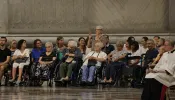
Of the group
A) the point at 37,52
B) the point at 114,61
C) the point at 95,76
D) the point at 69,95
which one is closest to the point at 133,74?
the point at 114,61

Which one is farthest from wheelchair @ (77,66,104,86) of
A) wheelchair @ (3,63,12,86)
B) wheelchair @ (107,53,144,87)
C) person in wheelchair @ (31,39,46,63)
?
wheelchair @ (3,63,12,86)

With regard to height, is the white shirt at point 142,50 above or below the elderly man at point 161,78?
above

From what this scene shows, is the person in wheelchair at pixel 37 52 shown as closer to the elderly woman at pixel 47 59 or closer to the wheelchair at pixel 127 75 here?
the elderly woman at pixel 47 59

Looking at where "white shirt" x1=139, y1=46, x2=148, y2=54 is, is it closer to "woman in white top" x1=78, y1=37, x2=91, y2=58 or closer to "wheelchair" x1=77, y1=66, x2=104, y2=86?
"wheelchair" x1=77, y1=66, x2=104, y2=86

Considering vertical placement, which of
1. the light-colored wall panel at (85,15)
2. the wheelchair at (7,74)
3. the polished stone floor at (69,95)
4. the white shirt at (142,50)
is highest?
the light-colored wall panel at (85,15)

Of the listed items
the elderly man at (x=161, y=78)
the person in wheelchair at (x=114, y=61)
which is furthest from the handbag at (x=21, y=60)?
the elderly man at (x=161, y=78)

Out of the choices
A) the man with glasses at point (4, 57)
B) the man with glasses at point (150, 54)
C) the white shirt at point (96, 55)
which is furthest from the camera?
the man with glasses at point (4, 57)

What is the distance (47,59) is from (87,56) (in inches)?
45.3

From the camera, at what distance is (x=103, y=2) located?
753 inches

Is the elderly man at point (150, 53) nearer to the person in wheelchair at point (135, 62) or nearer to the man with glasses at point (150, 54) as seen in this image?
the man with glasses at point (150, 54)

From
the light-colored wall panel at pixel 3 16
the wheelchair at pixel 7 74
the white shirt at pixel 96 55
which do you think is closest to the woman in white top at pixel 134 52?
the white shirt at pixel 96 55

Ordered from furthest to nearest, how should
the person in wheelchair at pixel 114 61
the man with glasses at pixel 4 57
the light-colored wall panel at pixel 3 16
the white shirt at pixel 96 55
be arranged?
the light-colored wall panel at pixel 3 16, the man with glasses at pixel 4 57, the white shirt at pixel 96 55, the person in wheelchair at pixel 114 61

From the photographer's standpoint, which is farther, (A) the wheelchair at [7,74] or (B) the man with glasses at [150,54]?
(A) the wheelchair at [7,74]

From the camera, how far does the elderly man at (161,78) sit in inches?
351
